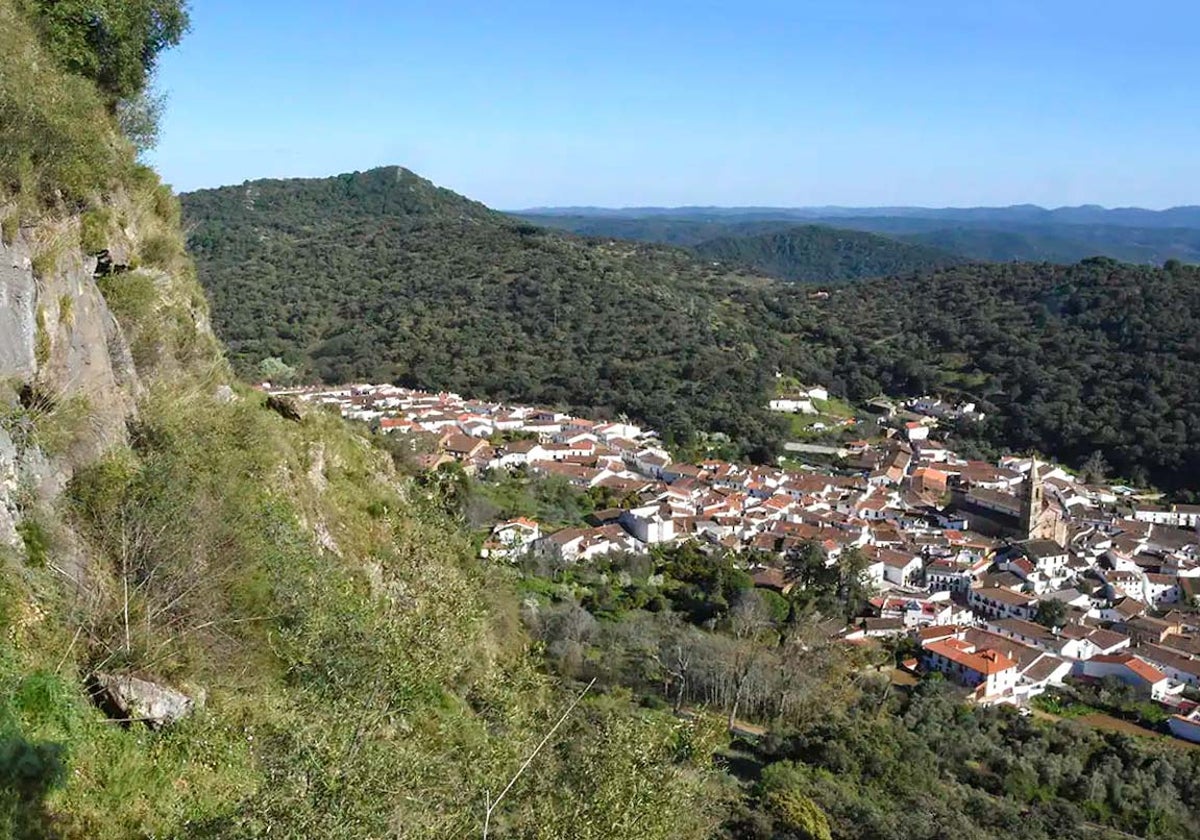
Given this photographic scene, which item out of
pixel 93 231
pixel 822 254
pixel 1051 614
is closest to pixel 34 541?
pixel 93 231

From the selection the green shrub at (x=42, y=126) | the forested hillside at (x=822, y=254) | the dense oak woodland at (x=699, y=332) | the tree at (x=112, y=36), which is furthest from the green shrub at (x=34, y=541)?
the forested hillside at (x=822, y=254)

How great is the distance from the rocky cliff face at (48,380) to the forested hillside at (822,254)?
164 m

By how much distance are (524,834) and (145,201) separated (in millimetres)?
10477

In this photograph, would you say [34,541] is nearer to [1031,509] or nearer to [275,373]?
[1031,509]

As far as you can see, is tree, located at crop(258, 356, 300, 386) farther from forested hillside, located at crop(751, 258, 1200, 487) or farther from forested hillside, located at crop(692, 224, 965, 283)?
forested hillside, located at crop(692, 224, 965, 283)

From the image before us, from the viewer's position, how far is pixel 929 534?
143 feet

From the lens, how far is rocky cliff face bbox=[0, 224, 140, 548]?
6.84 m

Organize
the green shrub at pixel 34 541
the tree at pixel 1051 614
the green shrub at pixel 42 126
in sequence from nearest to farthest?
the green shrub at pixel 34 541 < the green shrub at pixel 42 126 < the tree at pixel 1051 614

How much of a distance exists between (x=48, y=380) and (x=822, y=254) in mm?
190583

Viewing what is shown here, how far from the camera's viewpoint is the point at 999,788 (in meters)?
21.9

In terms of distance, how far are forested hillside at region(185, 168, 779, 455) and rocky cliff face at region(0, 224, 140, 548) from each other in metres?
40.5

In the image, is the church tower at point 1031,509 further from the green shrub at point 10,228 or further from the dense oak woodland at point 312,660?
the green shrub at point 10,228

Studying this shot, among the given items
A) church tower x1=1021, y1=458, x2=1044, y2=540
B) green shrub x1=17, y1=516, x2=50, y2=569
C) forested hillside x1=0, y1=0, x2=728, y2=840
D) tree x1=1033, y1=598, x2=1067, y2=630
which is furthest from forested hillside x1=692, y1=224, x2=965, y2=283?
green shrub x1=17, y1=516, x2=50, y2=569

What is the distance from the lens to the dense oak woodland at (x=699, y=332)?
58969 mm
